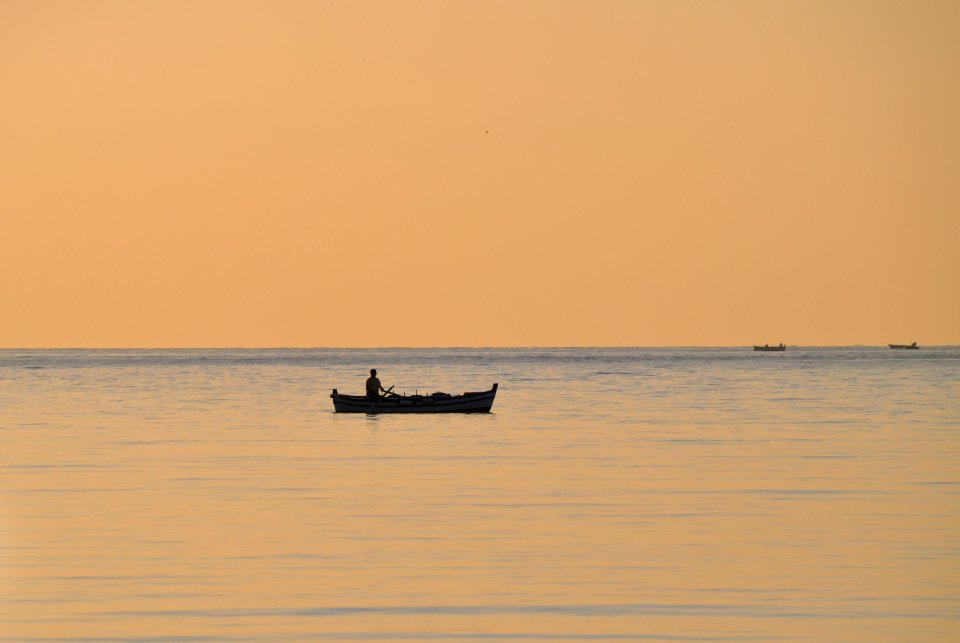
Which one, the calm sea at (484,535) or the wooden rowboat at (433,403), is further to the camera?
the wooden rowboat at (433,403)

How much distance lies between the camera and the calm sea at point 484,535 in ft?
60.0

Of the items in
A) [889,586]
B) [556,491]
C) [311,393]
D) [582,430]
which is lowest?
[889,586]

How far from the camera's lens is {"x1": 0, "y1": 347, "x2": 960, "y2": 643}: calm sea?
18.3 meters

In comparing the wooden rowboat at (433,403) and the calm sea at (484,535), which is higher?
the wooden rowboat at (433,403)

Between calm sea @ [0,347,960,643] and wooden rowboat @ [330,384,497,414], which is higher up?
wooden rowboat @ [330,384,497,414]

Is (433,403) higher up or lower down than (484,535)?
higher up

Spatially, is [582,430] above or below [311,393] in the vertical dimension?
below

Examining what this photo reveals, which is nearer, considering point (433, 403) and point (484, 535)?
point (484, 535)

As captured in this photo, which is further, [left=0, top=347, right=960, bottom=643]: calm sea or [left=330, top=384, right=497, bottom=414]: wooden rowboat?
[left=330, top=384, right=497, bottom=414]: wooden rowboat

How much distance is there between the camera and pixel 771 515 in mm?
27641

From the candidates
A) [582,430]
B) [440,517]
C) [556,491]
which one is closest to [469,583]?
[440,517]

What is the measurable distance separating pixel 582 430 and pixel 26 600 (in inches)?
1351

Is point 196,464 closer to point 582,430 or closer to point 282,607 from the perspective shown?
point 582,430

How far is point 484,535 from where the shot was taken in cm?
2505
